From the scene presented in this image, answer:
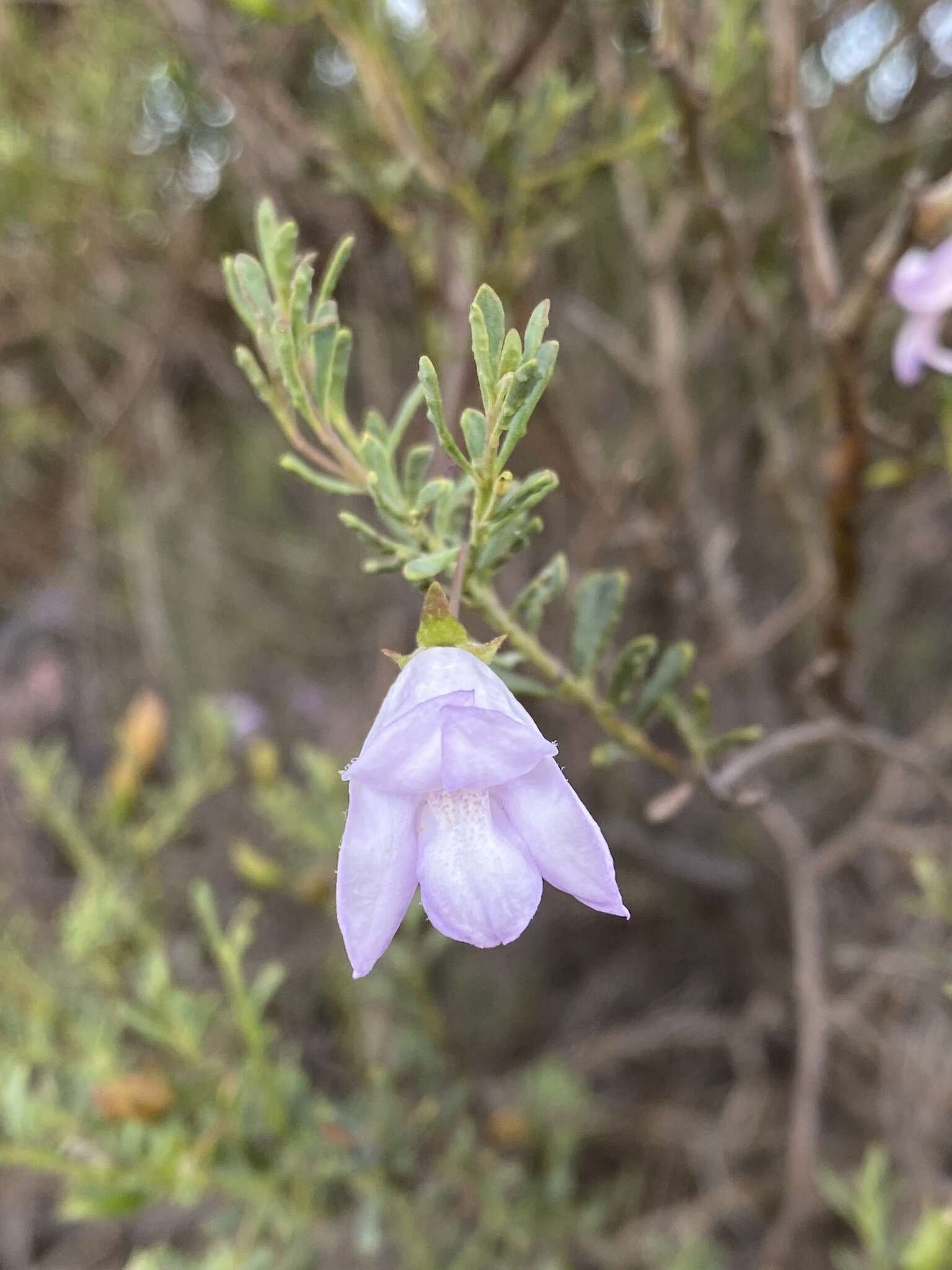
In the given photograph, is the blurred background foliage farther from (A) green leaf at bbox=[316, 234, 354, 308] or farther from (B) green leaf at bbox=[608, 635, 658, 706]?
(A) green leaf at bbox=[316, 234, 354, 308]

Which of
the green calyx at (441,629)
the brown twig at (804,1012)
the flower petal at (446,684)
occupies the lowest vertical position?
the brown twig at (804,1012)

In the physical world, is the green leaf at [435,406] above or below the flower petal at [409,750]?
above

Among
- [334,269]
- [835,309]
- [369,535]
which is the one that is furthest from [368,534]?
[835,309]

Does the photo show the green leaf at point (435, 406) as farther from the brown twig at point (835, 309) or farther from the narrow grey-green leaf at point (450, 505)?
the brown twig at point (835, 309)

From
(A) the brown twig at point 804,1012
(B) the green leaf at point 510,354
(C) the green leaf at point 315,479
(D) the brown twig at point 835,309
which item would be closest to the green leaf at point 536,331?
(B) the green leaf at point 510,354

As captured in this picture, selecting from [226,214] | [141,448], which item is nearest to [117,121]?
[226,214]

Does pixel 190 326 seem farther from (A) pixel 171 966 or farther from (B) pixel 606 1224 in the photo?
(B) pixel 606 1224
